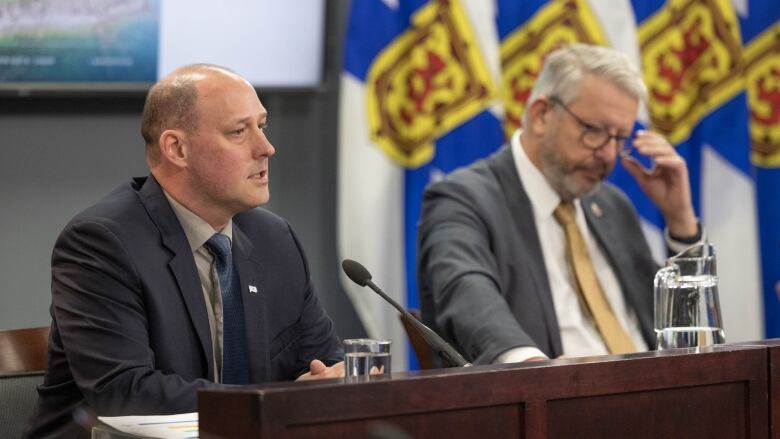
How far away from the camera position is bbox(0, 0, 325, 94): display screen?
3.69m

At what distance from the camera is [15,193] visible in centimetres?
387

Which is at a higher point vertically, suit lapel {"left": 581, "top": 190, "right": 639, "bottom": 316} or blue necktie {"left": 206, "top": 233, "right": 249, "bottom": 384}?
suit lapel {"left": 581, "top": 190, "right": 639, "bottom": 316}

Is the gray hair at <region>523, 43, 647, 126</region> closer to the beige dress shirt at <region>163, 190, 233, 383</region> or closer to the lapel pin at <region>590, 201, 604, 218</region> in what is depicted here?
the lapel pin at <region>590, 201, 604, 218</region>

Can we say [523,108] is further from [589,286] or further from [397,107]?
[589,286]

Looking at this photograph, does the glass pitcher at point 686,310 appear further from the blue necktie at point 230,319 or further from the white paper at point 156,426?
the white paper at point 156,426

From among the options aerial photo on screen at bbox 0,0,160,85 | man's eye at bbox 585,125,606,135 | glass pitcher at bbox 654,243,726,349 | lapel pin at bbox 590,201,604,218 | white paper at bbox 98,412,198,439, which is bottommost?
white paper at bbox 98,412,198,439

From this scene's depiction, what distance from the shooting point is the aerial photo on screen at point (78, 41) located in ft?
12.0

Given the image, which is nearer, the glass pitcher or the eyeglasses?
the glass pitcher

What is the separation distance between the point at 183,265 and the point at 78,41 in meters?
1.49

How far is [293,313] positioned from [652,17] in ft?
7.33

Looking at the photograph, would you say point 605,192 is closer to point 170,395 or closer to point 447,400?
point 170,395

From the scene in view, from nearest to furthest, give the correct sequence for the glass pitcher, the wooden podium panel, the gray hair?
1. the wooden podium panel
2. the glass pitcher
3. the gray hair

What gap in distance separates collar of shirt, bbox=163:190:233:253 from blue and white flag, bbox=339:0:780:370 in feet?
5.03

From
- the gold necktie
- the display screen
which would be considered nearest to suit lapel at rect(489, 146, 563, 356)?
the gold necktie
